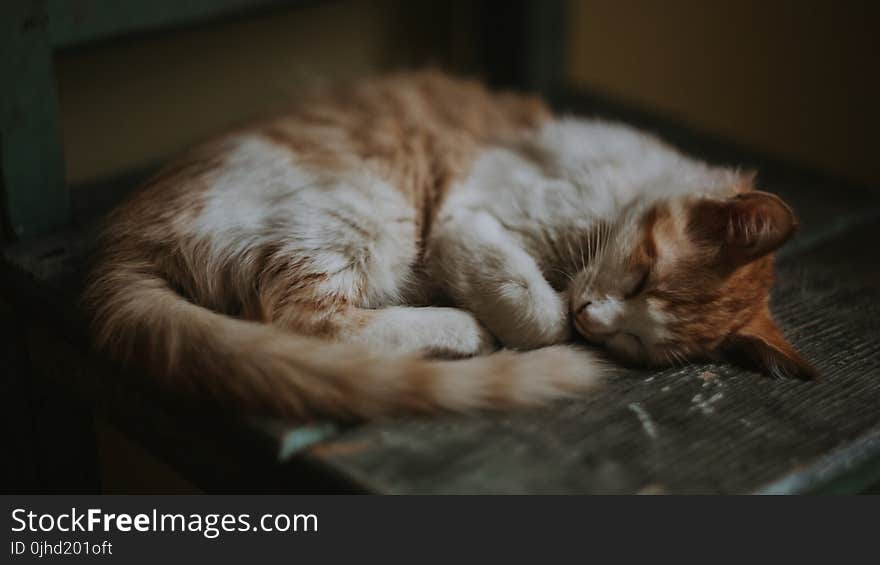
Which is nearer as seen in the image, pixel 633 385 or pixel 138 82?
pixel 633 385

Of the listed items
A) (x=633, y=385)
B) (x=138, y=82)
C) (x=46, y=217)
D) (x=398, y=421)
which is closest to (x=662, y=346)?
(x=633, y=385)

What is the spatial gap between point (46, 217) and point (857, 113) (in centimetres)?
257

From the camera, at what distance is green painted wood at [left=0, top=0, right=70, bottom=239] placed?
5.03 ft

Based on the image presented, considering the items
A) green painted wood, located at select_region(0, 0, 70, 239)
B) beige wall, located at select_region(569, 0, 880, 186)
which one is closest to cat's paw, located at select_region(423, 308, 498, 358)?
green painted wood, located at select_region(0, 0, 70, 239)

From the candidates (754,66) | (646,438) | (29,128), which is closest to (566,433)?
(646,438)

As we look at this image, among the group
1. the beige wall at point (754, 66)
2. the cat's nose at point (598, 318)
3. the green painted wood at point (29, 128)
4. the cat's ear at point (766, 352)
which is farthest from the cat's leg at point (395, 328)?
the beige wall at point (754, 66)

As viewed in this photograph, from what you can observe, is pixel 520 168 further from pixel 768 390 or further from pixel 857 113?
pixel 857 113

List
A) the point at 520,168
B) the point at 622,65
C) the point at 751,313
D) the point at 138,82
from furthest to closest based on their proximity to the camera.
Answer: the point at 622,65 → the point at 138,82 → the point at 520,168 → the point at 751,313

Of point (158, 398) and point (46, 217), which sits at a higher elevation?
point (46, 217)

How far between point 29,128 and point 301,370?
798mm

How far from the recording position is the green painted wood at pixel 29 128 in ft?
5.03

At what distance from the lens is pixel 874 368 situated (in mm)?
1422

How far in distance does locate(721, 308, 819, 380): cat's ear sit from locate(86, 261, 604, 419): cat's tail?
27 centimetres

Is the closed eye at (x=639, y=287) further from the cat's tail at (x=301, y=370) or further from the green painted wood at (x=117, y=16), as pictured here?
the green painted wood at (x=117, y=16)
